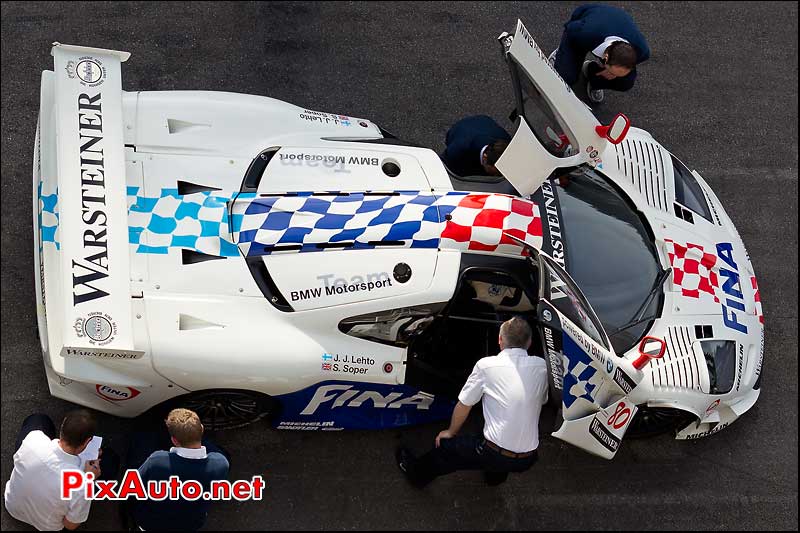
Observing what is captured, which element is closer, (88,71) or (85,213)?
(85,213)

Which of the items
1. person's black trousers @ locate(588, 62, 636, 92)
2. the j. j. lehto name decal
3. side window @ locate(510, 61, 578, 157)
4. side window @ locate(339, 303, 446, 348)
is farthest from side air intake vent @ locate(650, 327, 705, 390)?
the j. j. lehto name decal

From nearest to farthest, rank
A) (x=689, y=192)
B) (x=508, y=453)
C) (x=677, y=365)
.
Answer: (x=508, y=453), (x=677, y=365), (x=689, y=192)

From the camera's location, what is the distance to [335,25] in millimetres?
6039

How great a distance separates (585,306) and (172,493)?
2162mm

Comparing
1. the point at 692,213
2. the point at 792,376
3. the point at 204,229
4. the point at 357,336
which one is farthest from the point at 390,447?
the point at 792,376

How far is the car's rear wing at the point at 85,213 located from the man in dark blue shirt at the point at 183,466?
0.43 meters

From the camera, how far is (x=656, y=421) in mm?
4875

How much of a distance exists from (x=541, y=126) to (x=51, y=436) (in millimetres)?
3035

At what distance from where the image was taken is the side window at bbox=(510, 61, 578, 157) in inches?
167

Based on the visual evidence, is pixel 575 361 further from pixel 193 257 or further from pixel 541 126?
pixel 193 257

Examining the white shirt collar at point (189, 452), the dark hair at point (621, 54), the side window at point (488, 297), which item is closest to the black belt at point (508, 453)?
the side window at point (488, 297)

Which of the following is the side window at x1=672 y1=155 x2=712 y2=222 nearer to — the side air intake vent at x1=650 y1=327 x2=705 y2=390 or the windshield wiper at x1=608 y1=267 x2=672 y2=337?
the windshield wiper at x1=608 y1=267 x2=672 y2=337

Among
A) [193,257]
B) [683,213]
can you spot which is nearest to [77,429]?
[193,257]

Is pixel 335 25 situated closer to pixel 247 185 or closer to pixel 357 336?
pixel 247 185
